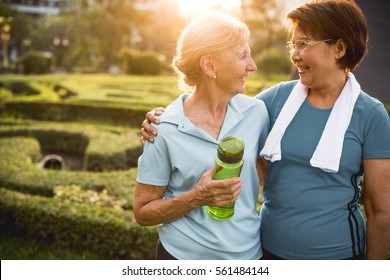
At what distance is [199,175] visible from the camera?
1.68 metres

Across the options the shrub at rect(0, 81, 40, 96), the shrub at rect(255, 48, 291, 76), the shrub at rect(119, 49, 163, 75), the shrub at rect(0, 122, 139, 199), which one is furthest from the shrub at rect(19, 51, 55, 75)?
the shrub at rect(0, 122, 139, 199)

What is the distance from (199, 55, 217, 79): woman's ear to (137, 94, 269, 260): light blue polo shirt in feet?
0.52

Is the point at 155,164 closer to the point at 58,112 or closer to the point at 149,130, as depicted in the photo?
the point at 149,130

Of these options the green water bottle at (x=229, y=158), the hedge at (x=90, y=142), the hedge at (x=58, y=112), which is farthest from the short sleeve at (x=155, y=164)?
the hedge at (x=58, y=112)

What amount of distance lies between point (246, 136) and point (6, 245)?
2.79m

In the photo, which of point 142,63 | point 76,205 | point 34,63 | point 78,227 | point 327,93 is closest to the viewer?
point 327,93

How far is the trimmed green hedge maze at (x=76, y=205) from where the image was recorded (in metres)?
3.49

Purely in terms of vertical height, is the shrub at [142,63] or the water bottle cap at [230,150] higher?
the water bottle cap at [230,150]

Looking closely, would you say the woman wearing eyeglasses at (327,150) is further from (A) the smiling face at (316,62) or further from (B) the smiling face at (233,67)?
(B) the smiling face at (233,67)

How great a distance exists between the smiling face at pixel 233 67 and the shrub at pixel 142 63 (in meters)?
17.4

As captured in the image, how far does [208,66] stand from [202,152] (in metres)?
0.33

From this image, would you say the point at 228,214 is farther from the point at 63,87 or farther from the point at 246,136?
the point at 63,87

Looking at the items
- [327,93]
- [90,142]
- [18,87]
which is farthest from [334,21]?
[18,87]

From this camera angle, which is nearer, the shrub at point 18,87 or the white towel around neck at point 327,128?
the white towel around neck at point 327,128
